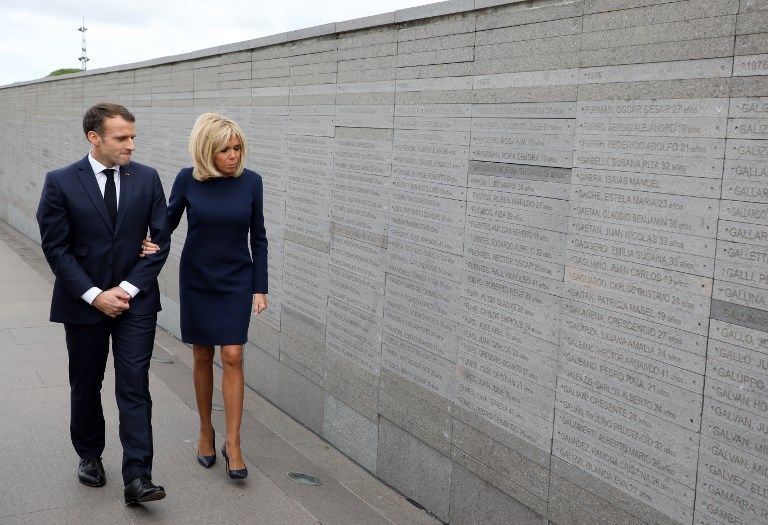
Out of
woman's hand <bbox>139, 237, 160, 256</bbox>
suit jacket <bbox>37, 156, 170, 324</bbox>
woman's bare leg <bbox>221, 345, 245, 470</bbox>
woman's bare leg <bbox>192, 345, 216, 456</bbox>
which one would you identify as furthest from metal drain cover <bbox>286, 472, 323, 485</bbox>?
woman's hand <bbox>139, 237, 160, 256</bbox>

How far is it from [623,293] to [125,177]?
2502mm

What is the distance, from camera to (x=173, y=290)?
8906mm

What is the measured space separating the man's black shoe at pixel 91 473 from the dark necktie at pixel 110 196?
1.24 meters

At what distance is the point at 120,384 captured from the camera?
462 cm

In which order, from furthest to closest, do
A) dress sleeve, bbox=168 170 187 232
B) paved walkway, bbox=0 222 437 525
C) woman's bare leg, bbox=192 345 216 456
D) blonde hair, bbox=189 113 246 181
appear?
1. woman's bare leg, bbox=192 345 216 456
2. dress sleeve, bbox=168 170 187 232
3. blonde hair, bbox=189 113 246 181
4. paved walkway, bbox=0 222 437 525

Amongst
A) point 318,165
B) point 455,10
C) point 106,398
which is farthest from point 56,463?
point 455,10

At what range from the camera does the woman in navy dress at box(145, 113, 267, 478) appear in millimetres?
4961

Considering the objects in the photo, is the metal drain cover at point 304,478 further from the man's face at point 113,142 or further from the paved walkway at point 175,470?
the man's face at point 113,142

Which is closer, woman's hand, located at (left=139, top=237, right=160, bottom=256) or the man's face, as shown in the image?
the man's face

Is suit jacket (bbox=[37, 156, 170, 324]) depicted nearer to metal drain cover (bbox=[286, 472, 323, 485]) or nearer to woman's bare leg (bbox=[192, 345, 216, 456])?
woman's bare leg (bbox=[192, 345, 216, 456])

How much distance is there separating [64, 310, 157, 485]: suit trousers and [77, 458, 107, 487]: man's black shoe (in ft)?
0.10

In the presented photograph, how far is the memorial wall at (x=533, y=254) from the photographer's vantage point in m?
3.06

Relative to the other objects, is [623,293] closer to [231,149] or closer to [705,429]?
[705,429]

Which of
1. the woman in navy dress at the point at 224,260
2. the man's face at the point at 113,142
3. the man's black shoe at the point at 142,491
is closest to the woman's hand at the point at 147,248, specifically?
the woman in navy dress at the point at 224,260
